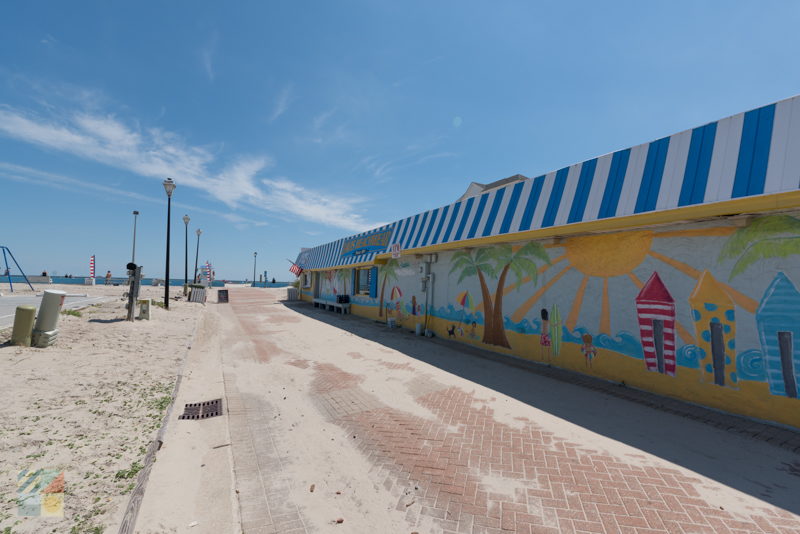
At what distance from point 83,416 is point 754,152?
35.9 ft

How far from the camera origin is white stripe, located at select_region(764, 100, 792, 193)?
475cm

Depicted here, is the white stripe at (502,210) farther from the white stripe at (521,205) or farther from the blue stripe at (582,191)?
the blue stripe at (582,191)

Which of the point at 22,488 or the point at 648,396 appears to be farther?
the point at 648,396

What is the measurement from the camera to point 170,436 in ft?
15.3

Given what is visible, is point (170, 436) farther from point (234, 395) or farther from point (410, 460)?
point (410, 460)

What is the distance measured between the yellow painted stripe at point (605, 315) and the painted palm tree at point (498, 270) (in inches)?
63.9

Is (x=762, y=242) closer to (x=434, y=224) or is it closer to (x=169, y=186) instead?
(x=434, y=224)

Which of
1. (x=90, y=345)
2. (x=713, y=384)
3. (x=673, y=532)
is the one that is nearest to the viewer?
(x=673, y=532)

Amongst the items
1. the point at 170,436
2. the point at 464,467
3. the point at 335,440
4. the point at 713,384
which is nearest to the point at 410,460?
the point at 464,467

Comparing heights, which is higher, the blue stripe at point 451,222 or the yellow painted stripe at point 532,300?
the blue stripe at point 451,222

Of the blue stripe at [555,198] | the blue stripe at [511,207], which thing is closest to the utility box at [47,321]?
the blue stripe at [511,207]

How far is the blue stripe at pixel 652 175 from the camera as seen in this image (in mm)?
6133

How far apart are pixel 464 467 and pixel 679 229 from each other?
6.06m

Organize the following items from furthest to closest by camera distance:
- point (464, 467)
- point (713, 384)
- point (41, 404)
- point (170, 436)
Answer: point (713, 384)
point (41, 404)
point (170, 436)
point (464, 467)
